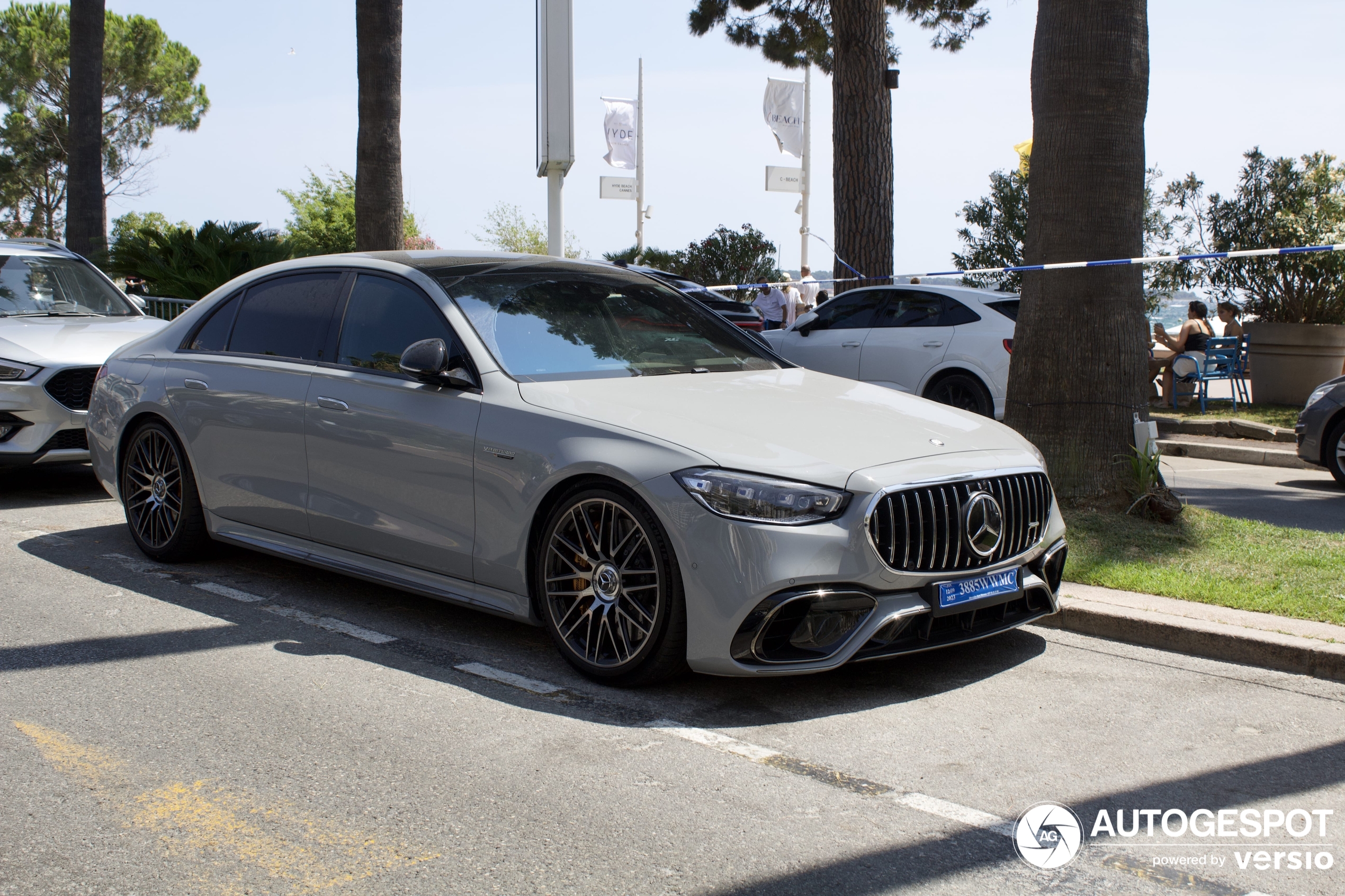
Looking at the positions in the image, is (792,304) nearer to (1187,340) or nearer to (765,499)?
(1187,340)

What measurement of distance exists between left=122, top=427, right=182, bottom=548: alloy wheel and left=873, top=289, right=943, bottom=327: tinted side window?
7.39 metres

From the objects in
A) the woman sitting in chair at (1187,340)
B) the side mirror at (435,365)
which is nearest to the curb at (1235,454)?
the woman sitting in chair at (1187,340)

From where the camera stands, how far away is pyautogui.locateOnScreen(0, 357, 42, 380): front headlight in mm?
8398

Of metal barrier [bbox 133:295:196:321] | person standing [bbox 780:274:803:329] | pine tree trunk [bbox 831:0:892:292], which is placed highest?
pine tree trunk [bbox 831:0:892:292]

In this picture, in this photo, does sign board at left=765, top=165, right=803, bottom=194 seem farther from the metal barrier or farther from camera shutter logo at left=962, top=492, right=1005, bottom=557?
camera shutter logo at left=962, top=492, right=1005, bottom=557

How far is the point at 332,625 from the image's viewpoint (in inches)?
217

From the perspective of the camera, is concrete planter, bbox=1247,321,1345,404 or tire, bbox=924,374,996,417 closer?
tire, bbox=924,374,996,417

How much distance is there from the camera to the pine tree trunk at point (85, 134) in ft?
70.1

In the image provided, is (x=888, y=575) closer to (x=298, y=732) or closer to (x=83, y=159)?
(x=298, y=732)

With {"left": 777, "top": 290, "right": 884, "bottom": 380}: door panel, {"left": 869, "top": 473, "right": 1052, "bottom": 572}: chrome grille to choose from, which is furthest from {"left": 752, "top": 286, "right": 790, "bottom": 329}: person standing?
{"left": 869, "top": 473, "right": 1052, "bottom": 572}: chrome grille

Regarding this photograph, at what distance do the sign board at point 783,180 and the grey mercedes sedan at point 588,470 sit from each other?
2661cm

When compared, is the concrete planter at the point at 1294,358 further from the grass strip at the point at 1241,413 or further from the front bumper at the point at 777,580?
the front bumper at the point at 777,580

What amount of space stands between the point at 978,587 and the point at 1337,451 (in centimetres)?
754

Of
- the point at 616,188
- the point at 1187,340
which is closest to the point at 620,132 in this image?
the point at 616,188
